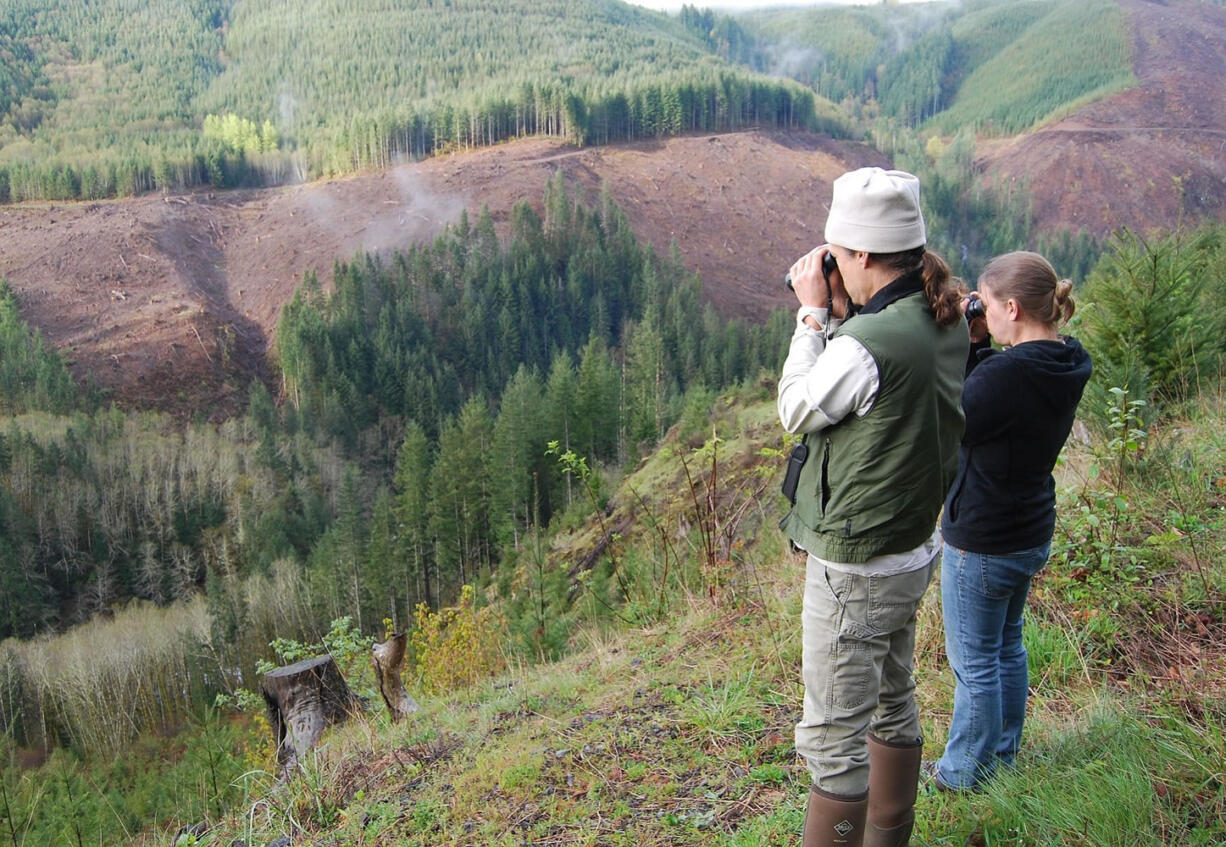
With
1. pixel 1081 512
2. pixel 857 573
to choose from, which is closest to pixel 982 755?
pixel 857 573

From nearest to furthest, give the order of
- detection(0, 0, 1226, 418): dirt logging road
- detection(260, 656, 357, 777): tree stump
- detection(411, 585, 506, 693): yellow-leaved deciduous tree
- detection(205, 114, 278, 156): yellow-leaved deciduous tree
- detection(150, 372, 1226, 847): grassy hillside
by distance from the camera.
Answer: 1. detection(150, 372, 1226, 847): grassy hillside
2. detection(260, 656, 357, 777): tree stump
3. detection(411, 585, 506, 693): yellow-leaved deciduous tree
4. detection(0, 0, 1226, 418): dirt logging road
5. detection(205, 114, 278, 156): yellow-leaved deciduous tree

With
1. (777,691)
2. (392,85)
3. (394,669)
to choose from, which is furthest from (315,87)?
(777,691)

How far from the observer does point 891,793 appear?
94.8 inches

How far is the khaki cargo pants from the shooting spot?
2.12m

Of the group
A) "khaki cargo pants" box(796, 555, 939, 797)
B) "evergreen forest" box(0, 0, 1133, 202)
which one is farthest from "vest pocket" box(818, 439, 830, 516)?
"evergreen forest" box(0, 0, 1133, 202)

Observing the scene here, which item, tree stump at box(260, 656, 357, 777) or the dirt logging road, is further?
the dirt logging road

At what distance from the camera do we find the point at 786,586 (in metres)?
5.13

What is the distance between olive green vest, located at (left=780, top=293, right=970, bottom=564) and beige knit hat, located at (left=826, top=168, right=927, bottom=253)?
17 cm

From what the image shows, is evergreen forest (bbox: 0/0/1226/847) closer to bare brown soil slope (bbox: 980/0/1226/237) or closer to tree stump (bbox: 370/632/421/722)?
tree stump (bbox: 370/632/421/722)

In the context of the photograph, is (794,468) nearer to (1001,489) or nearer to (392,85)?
(1001,489)

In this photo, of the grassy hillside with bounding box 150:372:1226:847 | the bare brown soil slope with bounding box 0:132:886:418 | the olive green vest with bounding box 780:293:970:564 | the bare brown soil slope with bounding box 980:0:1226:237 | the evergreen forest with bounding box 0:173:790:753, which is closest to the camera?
the olive green vest with bounding box 780:293:970:564

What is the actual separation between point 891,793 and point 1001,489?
1.00m

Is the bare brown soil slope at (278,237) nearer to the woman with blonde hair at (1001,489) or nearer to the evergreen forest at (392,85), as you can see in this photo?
the evergreen forest at (392,85)

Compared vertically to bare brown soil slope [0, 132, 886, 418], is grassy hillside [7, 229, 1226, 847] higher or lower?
higher
